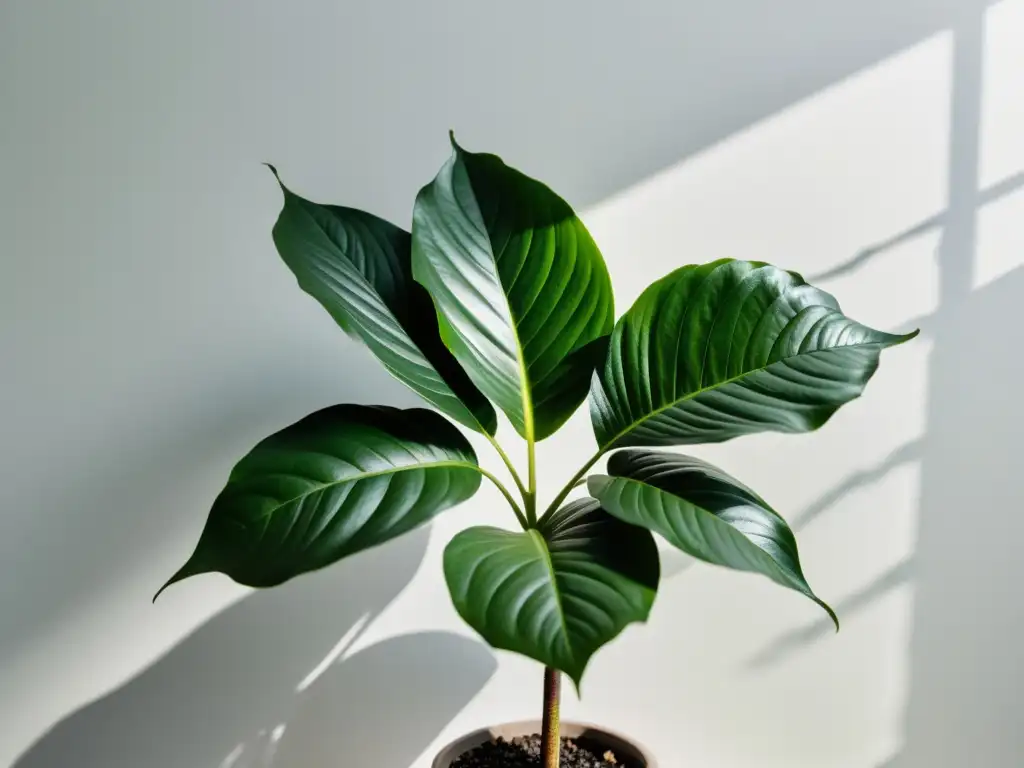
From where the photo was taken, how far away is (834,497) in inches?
50.0

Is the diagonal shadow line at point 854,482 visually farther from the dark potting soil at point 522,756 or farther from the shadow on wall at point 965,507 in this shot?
the dark potting soil at point 522,756

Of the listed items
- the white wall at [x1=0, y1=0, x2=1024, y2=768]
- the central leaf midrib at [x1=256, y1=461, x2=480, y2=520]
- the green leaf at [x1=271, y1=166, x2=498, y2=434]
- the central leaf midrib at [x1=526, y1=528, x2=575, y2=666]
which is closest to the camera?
the central leaf midrib at [x1=526, y1=528, x2=575, y2=666]

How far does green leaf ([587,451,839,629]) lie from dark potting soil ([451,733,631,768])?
1.10 feet

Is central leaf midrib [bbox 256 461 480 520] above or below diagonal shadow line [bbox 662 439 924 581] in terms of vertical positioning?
above

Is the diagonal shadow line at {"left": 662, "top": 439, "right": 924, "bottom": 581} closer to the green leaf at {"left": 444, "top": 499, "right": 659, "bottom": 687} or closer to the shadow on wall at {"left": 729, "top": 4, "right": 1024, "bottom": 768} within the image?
the shadow on wall at {"left": 729, "top": 4, "right": 1024, "bottom": 768}

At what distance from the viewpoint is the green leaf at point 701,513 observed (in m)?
0.81

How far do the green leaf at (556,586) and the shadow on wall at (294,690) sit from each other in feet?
1.39

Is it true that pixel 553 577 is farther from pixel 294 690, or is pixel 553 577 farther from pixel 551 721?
pixel 294 690

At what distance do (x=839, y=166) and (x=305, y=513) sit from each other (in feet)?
2.77

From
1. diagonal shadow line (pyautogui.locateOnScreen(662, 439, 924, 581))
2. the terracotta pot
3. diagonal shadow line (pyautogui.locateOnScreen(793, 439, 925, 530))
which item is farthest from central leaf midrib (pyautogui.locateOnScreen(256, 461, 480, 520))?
diagonal shadow line (pyautogui.locateOnScreen(793, 439, 925, 530))

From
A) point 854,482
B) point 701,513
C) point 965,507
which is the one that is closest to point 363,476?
point 701,513

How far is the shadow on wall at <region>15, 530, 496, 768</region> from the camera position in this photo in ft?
3.96

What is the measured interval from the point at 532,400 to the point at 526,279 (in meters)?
0.13

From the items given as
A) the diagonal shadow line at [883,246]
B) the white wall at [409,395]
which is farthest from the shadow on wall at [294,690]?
the diagonal shadow line at [883,246]
